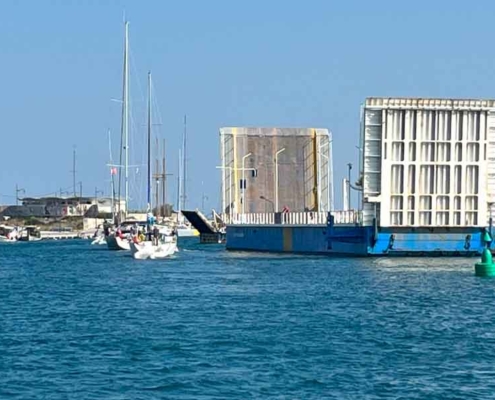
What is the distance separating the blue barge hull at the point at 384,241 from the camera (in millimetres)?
51969

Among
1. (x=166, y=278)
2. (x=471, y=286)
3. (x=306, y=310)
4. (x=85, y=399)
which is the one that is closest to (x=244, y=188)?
(x=166, y=278)

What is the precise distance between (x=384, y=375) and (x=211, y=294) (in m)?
16.2

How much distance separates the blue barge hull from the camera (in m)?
52.0

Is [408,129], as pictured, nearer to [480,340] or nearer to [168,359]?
[480,340]

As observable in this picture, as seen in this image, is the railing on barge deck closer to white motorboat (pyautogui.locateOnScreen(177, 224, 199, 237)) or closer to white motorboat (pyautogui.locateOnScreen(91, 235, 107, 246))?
white motorboat (pyautogui.locateOnScreen(91, 235, 107, 246))

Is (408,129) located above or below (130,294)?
above

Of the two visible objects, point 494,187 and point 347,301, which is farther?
point 494,187

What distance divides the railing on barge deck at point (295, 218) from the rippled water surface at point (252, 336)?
13056 mm

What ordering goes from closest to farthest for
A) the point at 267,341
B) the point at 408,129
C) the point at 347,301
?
the point at 267,341 → the point at 347,301 → the point at 408,129

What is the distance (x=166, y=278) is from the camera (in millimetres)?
44156

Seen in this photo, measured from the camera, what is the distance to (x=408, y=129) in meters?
51.3

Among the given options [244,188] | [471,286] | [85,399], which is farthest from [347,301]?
[244,188]

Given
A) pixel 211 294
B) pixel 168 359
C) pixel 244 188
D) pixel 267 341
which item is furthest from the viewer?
pixel 244 188

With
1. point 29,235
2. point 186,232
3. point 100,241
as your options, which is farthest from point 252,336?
point 29,235
